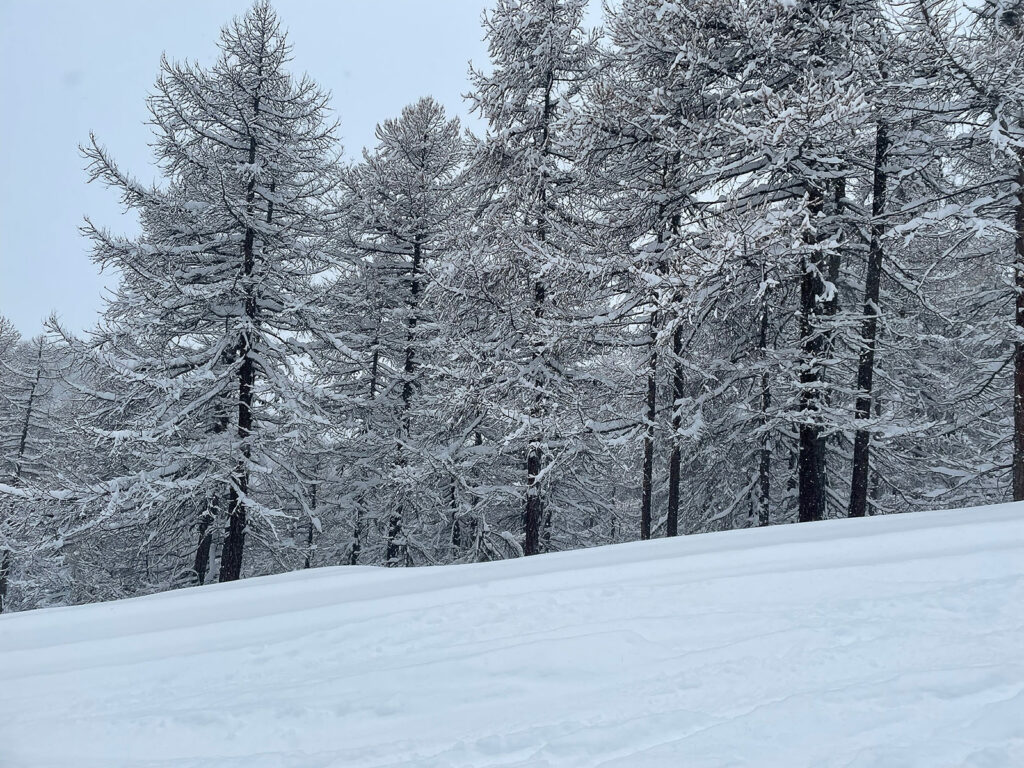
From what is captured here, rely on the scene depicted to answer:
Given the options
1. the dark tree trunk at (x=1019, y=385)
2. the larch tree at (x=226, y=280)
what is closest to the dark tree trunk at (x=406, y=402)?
the larch tree at (x=226, y=280)

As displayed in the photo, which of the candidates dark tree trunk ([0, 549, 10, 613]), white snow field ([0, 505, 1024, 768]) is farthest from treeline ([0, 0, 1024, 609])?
white snow field ([0, 505, 1024, 768])

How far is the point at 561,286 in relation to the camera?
9930 mm

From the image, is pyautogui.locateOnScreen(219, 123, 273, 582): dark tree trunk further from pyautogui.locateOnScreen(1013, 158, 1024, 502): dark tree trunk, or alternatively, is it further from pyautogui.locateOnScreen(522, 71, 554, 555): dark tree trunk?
pyautogui.locateOnScreen(1013, 158, 1024, 502): dark tree trunk

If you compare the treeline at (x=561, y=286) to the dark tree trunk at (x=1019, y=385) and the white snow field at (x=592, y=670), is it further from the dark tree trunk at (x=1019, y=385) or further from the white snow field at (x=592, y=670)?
the white snow field at (x=592, y=670)

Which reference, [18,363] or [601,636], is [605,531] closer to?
[601,636]

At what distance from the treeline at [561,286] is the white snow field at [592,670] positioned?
161 inches

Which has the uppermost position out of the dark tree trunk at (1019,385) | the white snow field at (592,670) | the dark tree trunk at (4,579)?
the dark tree trunk at (1019,385)

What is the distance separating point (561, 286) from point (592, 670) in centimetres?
781

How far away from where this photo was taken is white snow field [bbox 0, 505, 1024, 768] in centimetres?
222

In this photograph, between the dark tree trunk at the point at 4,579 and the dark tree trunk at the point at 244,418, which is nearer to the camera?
the dark tree trunk at the point at 244,418

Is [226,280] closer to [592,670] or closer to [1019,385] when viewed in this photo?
[592,670]

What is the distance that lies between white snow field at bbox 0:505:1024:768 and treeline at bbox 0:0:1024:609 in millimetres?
4084

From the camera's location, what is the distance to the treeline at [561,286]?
303 inches

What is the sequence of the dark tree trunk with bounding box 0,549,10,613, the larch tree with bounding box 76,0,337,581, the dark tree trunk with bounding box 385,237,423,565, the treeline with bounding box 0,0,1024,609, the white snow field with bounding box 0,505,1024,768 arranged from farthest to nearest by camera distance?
the dark tree trunk with bounding box 0,549,10,613 → the dark tree trunk with bounding box 385,237,423,565 → the larch tree with bounding box 76,0,337,581 → the treeline with bounding box 0,0,1024,609 → the white snow field with bounding box 0,505,1024,768
